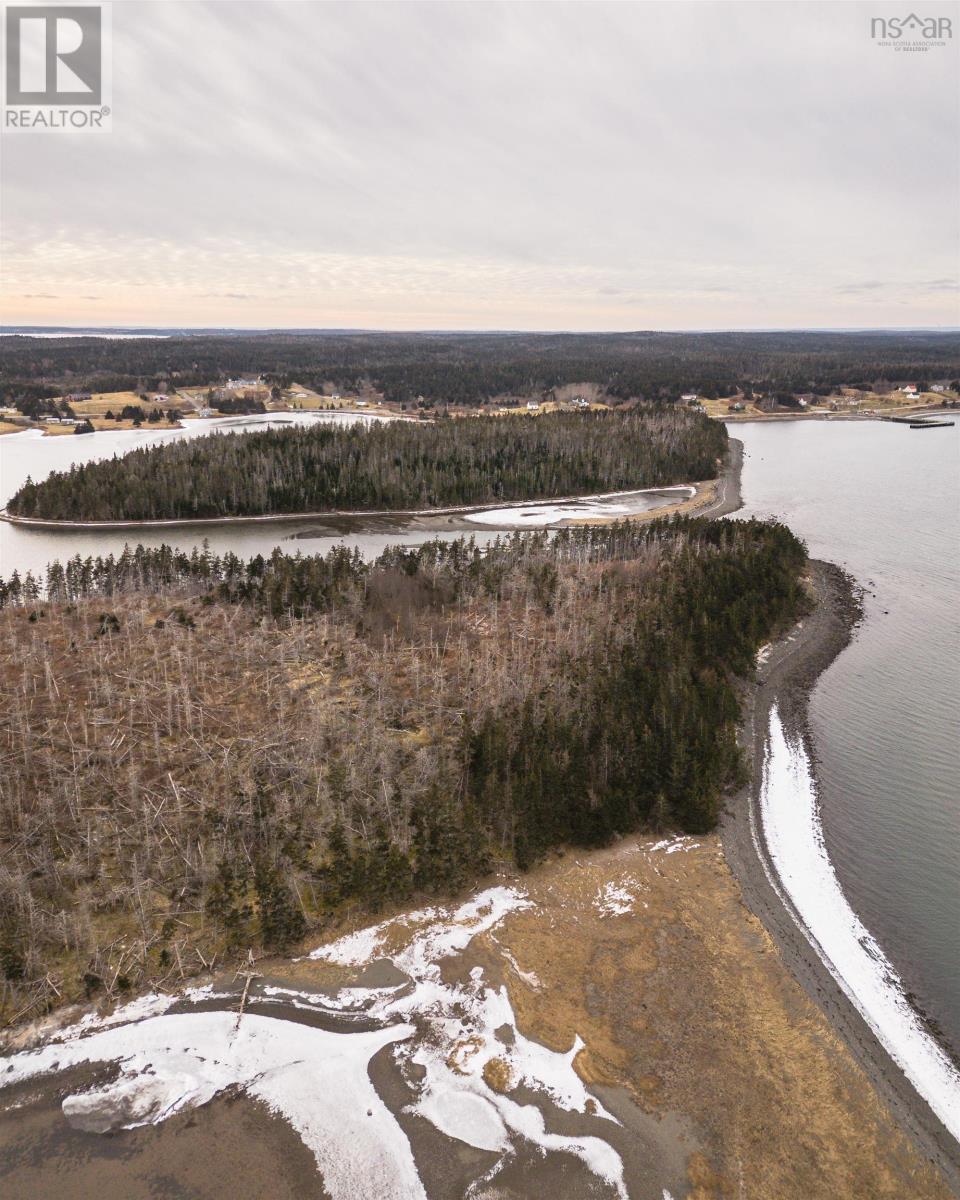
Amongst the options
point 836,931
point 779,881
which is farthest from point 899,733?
point 836,931

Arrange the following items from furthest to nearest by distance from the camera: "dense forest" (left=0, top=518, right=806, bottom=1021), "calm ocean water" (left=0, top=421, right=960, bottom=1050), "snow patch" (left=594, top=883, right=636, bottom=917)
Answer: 1. "calm ocean water" (left=0, top=421, right=960, bottom=1050)
2. "snow patch" (left=594, top=883, right=636, bottom=917)
3. "dense forest" (left=0, top=518, right=806, bottom=1021)

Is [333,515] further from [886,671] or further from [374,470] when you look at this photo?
[886,671]

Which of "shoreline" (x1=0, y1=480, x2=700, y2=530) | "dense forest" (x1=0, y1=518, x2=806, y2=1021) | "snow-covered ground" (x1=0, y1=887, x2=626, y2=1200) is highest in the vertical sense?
"shoreline" (x1=0, y1=480, x2=700, y2=530)

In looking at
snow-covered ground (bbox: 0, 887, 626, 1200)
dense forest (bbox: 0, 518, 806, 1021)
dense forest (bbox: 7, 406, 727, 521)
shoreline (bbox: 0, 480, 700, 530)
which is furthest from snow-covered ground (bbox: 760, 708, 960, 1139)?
dense forest (bbox: 7, 406, 727, 521)

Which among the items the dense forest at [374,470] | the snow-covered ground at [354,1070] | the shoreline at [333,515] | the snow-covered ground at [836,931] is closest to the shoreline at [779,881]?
the snow-covered ground at [836,931]

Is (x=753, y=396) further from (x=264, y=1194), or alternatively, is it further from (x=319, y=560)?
(x=264, y=1194)

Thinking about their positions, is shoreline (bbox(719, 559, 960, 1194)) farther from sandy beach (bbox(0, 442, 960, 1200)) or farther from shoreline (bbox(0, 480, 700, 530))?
shoreline (bbox(0, 480, 700, 530))

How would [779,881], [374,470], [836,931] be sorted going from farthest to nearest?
[374,470] < [779,881] < [836,931]
